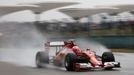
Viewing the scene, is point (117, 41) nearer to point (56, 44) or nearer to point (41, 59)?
point (56, 44)

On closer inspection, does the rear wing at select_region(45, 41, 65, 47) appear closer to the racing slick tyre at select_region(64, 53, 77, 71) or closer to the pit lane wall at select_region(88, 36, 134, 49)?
the racing slick tyre at select_region(64, 53, 77, 71)

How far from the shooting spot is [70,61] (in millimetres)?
12719

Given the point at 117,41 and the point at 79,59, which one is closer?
the point at 79,59

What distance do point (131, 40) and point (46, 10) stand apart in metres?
12.9

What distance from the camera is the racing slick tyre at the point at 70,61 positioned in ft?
41.7

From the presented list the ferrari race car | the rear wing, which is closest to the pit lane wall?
the rear wing

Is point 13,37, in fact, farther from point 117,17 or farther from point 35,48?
point 35,48

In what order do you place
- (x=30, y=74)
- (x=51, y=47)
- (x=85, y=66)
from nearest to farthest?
(x=30, y=74) < (x=85, y=66) < (x=51, y=47)

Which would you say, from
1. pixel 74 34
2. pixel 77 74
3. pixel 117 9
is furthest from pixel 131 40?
pixel 77 74

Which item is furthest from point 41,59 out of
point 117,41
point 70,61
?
point 117,41

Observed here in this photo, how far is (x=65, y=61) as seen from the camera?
42.9 ft

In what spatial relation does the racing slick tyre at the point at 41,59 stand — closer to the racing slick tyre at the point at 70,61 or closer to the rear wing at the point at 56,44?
the rear wing at the point at 56,44

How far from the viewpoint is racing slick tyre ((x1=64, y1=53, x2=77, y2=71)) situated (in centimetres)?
1270

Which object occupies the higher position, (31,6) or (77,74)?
(31,6)
